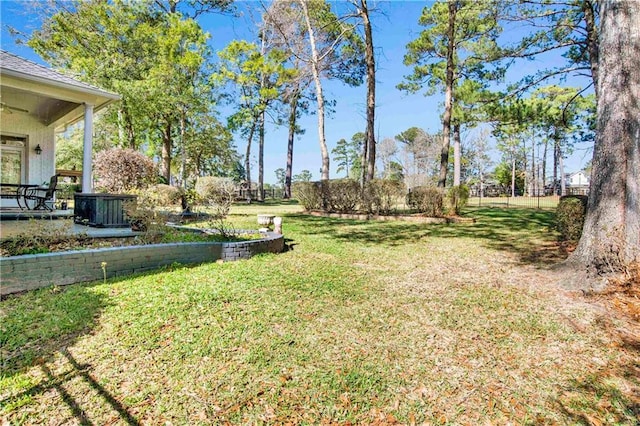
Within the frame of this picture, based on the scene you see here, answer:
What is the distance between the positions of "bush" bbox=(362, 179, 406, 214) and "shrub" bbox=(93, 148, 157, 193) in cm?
813

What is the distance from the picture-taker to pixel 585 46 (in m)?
8.98

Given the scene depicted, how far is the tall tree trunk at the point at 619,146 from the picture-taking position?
3.79 metres

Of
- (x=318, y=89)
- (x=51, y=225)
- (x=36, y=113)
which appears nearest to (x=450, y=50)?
(x=318, y=89)

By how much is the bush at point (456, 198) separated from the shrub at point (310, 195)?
4.44m

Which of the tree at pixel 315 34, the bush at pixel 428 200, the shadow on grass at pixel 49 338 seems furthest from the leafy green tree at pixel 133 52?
the shadow on grass at pixel 49 338

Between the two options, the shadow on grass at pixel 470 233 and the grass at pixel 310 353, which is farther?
the shadow on grass at pixel 470 233

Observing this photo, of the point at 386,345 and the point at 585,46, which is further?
the point at 585,46

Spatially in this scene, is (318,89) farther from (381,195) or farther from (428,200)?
(428,200)

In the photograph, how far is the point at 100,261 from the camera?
13.6 feet

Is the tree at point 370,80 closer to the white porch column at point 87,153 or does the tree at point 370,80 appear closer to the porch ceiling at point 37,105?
the white porch column at point 87,153

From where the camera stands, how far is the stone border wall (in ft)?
11.8

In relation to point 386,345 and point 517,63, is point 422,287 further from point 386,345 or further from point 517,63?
point 517,63

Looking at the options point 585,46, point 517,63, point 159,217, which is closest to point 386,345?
point 159,217

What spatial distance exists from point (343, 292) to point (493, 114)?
1083cm
